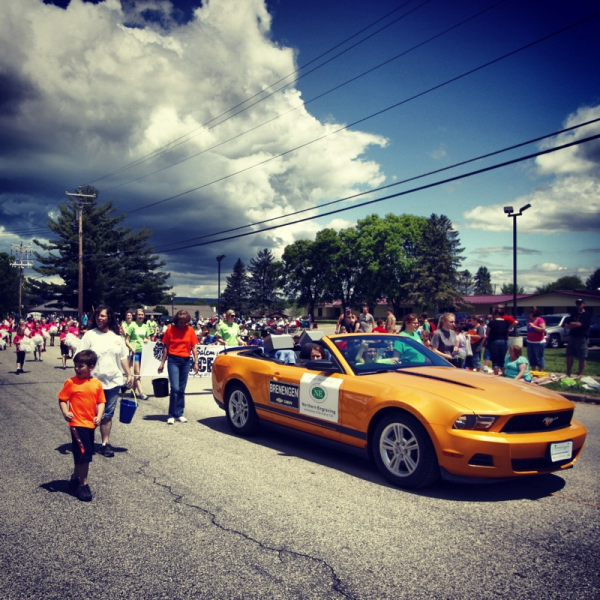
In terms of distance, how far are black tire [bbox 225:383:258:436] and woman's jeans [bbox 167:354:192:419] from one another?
3.18 ft

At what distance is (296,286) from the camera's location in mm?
67500

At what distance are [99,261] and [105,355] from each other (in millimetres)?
51233

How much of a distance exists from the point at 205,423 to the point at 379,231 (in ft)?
168

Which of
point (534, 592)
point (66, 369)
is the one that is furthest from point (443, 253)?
point (534, 592)

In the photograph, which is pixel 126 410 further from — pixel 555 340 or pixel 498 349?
pixel 555 340

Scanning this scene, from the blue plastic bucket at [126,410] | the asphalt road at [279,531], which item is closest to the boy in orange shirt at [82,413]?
the asphalt road at [279,531]

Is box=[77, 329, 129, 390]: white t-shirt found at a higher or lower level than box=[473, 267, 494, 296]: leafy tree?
lower

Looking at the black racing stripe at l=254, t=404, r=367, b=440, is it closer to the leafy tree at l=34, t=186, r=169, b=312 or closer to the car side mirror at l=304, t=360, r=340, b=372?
the car side mirror at l=304, t=360, r=340, b=372

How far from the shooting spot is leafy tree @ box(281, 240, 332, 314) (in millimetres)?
63469

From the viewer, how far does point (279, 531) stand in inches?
146

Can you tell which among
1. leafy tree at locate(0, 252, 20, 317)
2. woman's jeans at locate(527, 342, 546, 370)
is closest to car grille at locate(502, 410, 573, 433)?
woman's jeans at locate(527, 342, 546, 370)

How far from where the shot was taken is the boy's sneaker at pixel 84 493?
4.36 metres

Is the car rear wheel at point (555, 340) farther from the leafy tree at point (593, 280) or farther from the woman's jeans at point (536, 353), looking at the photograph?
the leafy tree at point (593, 280)

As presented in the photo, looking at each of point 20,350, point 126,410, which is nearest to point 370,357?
point 126,410
